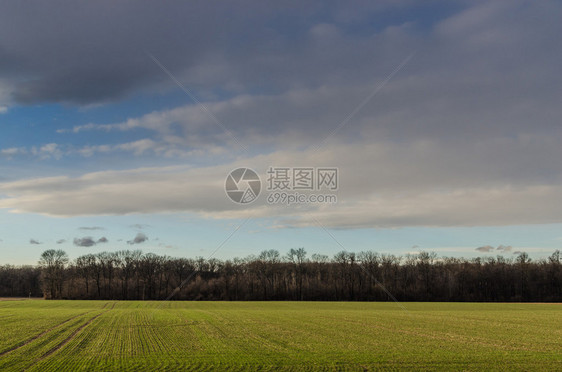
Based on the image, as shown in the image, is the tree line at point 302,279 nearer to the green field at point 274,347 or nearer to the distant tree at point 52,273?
the distant tree at point 52,273

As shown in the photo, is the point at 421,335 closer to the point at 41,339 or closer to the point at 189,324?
the point at 189,324

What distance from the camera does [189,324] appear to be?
4825cm

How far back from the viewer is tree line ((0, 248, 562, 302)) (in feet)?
468

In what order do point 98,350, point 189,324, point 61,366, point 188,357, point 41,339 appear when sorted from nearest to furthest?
point 61,366, point 188,357, point 98,350, point 41,339, point 189,324

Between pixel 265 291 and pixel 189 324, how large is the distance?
9787cm

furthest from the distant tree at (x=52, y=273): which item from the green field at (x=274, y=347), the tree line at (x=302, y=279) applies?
the green field at (x=274, y=347)

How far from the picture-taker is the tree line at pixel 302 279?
142500mm

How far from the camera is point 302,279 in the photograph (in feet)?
513

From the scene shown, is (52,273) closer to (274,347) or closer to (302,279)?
(302,279)

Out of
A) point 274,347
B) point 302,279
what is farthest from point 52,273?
point 274,347

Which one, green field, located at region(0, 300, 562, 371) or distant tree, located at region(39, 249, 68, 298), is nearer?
green field, located at region(0, 300, 562, 371)

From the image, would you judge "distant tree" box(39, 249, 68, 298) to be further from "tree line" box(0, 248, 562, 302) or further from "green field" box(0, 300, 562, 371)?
"green field" box(0, 300, 562, 371)

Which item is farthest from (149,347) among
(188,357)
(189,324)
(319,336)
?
(189,324)

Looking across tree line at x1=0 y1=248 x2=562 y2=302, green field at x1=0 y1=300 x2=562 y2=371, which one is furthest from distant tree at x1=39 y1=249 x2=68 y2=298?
green field at x1=0 y1=300 x2=562 y2=371
